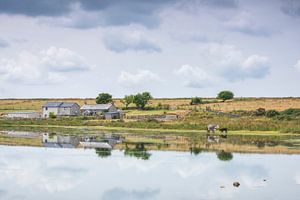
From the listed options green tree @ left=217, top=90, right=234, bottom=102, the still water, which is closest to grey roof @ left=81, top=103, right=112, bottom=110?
green tree @ left=217, top=90, right=234, bottom=102

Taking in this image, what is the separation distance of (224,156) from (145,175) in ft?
35.3

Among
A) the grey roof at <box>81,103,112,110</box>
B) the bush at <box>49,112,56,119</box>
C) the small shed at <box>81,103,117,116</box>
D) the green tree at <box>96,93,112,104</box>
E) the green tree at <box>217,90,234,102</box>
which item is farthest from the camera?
the green tree at <box>217,90,234,102</box>

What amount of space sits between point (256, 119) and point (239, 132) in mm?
13167

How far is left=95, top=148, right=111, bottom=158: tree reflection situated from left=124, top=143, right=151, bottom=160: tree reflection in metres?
1.36

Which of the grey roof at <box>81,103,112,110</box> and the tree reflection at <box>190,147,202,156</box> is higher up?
the grey roof at <box>81,103,112,110</box>

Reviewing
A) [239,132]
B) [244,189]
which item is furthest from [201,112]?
[244,189]

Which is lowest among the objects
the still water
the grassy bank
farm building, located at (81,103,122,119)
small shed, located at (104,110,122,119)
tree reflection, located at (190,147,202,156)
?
the still water

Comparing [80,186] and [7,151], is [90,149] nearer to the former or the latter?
[7,151]

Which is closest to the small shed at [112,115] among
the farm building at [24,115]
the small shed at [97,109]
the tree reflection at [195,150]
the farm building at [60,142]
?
the small shed at [97,109]

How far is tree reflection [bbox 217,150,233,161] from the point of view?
38844 millimetres

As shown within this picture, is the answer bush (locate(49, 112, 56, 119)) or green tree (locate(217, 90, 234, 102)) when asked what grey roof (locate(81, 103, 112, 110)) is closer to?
bush (locate(49, 112, 56, 119))

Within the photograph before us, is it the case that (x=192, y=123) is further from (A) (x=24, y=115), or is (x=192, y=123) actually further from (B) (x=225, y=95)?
(B) (x=225, y=95)

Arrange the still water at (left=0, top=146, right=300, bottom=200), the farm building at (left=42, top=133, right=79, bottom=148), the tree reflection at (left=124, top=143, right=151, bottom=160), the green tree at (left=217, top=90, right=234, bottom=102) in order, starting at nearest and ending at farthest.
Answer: the still water at (left=0, top=146, right=300, bottom=200)
the tree reflection at (left=124, top=143, right=151, bottom=160)
the farm building at (left=42, top=133, right=79, bottom=148)
the green tree at (left=217, top=90, right=234, bottom=102)

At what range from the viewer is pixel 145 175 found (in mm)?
30812
